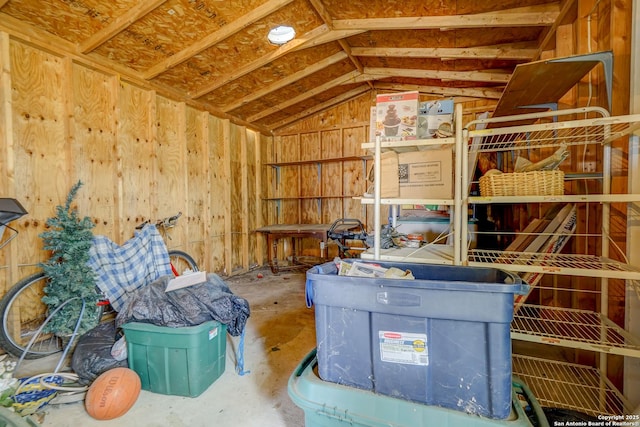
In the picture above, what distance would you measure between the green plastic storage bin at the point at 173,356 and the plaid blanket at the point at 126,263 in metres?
0.72

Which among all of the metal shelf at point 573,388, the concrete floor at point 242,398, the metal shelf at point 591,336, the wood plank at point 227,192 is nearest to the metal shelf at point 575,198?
the metal shelf at point 591,336

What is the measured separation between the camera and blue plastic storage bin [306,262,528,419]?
0.94m

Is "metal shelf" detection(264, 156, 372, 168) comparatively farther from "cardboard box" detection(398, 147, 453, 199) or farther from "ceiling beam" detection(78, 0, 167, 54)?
"ceiling beam" detection(78, 0, 167, 54)

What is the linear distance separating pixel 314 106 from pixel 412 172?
411 cm

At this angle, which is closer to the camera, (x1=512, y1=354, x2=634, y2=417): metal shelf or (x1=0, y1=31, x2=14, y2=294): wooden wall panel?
(x1=512, y1=354, x2=634, y2=417): metal shelf

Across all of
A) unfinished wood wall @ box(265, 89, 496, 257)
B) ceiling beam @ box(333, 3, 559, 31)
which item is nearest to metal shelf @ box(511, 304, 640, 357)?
ceiling beam @ box(333, 3, 559, 31)

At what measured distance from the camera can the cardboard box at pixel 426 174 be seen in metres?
1.61

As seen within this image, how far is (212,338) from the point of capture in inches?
71.4

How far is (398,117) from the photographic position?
1754 millimetres

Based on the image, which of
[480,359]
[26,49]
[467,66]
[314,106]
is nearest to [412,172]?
[480,359]

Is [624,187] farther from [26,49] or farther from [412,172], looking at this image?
[26,49]

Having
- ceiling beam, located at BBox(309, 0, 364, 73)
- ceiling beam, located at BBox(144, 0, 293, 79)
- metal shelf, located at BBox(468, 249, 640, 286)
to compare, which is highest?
ceiling beam, located at BBox(309, 0, 364, 73)

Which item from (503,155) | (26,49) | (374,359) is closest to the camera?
(374,359)

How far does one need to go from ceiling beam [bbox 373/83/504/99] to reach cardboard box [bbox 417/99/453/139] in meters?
3.04
